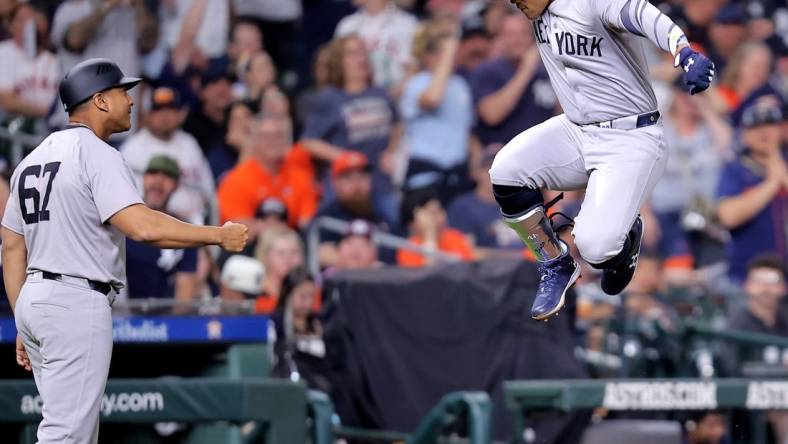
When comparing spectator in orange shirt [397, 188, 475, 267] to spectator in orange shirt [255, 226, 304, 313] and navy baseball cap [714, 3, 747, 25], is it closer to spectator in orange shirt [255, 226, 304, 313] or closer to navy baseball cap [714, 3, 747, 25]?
spectator in orange shirt [255, 226, 304, 313]

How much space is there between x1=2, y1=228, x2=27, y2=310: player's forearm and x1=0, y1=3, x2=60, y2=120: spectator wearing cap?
4116mm

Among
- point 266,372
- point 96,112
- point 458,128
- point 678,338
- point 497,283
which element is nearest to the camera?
point 96,112

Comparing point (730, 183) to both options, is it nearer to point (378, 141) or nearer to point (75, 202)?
point (378, 141)

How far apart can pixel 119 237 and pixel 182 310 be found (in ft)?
6.21

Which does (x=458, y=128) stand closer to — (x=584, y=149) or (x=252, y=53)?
(x=252, y=53)

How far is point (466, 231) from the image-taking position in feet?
38.4

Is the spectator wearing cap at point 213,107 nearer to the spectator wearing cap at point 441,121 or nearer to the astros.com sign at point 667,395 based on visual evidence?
the spectator wearing cap at point 441,121

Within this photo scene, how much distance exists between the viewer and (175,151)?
1095 centimetres

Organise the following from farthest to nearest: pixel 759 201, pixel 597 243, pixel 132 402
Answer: pixel 759 201
pixel 132 402
pixel 597 243

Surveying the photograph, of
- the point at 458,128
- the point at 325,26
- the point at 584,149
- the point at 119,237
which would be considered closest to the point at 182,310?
the point at 119,237

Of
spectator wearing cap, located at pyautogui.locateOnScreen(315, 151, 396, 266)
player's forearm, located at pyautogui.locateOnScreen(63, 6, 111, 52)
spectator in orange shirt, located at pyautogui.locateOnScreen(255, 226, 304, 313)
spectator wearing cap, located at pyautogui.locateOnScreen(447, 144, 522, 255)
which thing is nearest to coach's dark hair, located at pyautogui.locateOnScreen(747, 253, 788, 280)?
spectator wearing cap, located at pyautogui.locateOnScreen(447, 144, 522, 255)

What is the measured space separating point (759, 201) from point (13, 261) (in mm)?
7000

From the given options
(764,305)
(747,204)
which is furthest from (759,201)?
(764,305)

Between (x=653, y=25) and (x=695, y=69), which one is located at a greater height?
(x=653, y=25)
